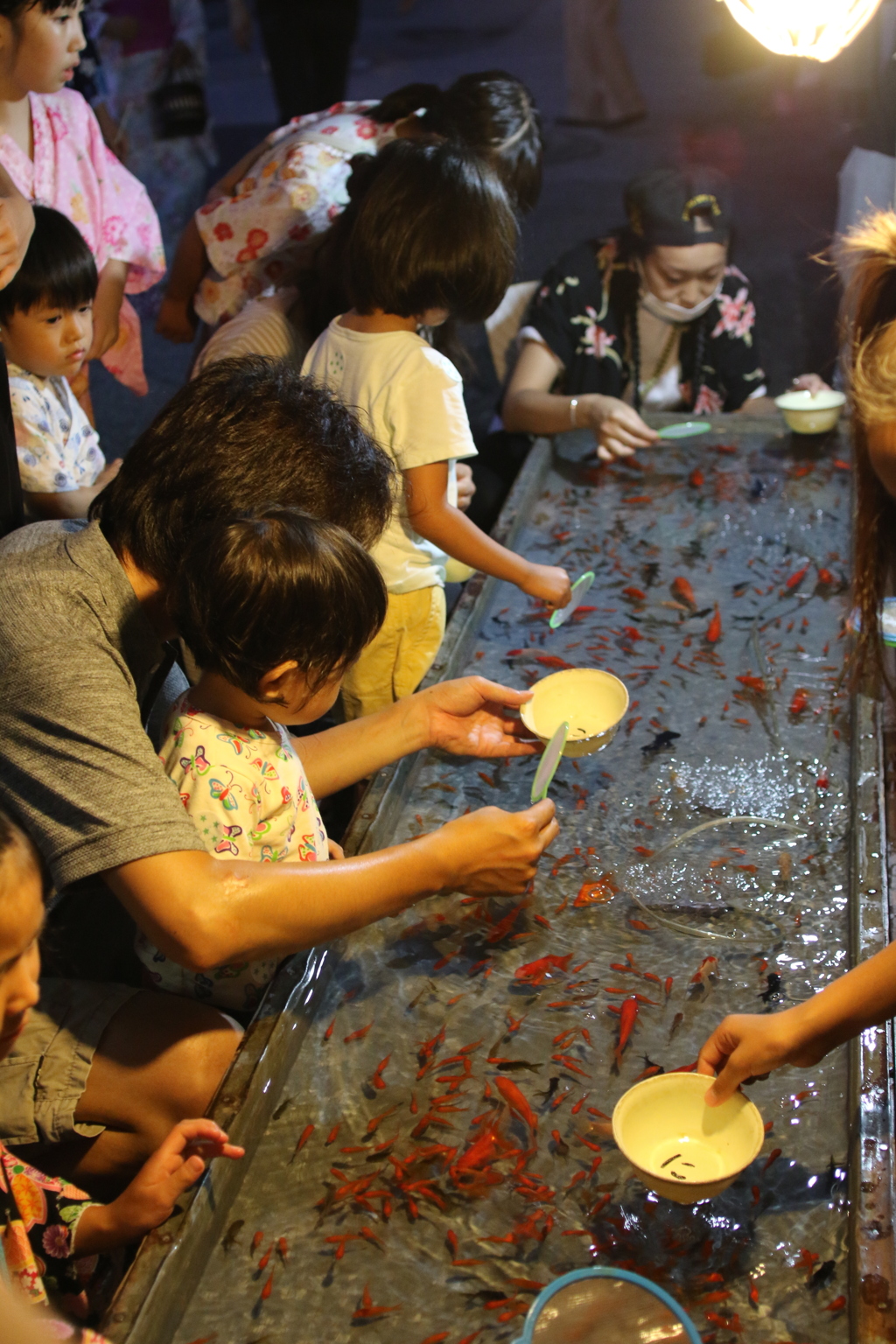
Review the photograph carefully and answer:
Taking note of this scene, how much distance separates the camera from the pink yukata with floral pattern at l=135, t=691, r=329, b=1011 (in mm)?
1713

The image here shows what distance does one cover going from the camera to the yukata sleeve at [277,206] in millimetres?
3199

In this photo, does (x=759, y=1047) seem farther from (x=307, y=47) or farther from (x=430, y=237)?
(x=307, y=47)

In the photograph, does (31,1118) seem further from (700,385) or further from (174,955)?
(700,385)

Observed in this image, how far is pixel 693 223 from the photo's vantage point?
3.49 meters

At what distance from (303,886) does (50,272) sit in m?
1.90

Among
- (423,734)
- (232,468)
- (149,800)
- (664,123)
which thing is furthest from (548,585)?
(664,123)

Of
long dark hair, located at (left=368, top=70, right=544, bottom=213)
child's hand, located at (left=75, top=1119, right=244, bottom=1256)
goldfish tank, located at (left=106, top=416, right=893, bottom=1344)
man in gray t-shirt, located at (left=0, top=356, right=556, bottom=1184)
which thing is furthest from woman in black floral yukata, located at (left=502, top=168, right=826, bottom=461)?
child's hand, located at (left=75, top=1119, right=244, bottom=1256)

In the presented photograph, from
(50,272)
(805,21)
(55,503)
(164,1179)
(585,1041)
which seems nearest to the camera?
(164,1179)

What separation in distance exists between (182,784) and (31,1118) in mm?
554

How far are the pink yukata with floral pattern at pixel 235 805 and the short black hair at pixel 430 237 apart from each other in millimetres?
1081

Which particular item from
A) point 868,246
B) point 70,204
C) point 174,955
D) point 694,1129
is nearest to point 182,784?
point 174,955

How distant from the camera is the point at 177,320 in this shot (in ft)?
12.5

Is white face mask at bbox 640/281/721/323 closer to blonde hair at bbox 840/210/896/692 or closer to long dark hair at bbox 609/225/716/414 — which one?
long dark hair at bbox 609/225/716/414

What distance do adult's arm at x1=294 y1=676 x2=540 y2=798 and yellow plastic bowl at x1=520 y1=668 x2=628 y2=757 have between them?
46 millimetres
